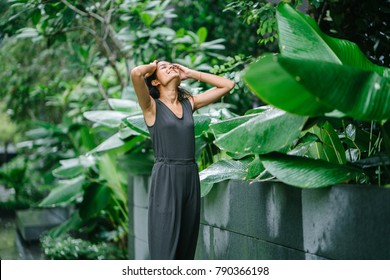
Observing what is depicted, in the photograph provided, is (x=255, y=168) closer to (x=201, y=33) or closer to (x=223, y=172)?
(x=223, y=172)

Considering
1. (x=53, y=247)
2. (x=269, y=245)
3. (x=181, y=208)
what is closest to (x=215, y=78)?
(x=181, y=208)

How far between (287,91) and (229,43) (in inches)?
204

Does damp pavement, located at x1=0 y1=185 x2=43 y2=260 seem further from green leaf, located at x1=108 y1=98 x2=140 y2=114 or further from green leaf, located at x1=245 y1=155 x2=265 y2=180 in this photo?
green leaf, located at x1=245 y1=155 x2=265 y2=180

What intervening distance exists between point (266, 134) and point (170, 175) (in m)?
0.53

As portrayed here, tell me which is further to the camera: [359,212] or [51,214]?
[51,214]

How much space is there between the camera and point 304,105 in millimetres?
2098

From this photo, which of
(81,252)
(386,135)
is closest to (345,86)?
(386,135)

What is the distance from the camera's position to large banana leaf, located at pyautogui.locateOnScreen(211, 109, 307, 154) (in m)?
2.39

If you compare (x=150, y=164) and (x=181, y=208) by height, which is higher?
(x=181, y=208)

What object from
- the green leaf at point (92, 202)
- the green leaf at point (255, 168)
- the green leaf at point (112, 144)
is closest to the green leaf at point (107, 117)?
the green leaf at point (112, 144)

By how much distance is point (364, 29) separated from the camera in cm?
344

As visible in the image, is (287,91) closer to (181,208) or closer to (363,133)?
(181,208)

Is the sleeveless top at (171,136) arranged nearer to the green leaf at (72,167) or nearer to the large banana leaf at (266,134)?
the large banana leaf at (266,134)

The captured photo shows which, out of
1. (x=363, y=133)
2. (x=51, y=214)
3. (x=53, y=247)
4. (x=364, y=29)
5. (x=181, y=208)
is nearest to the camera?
(x=181, y=208)
